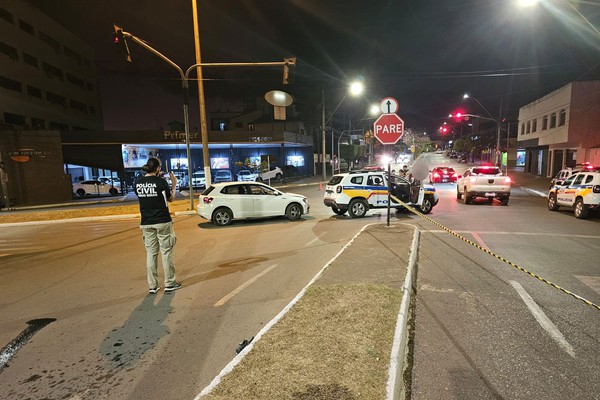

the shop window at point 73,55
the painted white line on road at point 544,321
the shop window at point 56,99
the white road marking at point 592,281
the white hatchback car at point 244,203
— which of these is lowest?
the white road marking at point 592,281

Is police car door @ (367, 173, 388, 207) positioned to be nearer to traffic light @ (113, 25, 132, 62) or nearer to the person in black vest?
the person in black vest

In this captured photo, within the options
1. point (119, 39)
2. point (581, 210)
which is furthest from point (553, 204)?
point (119, 39)

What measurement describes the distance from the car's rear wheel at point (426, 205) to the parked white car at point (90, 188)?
25.6 meters

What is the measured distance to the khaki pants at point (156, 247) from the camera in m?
5.82

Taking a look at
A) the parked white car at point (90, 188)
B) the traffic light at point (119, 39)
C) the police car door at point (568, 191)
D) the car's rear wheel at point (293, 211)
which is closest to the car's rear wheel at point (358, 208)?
the car's rear wheel at point (293, 211)

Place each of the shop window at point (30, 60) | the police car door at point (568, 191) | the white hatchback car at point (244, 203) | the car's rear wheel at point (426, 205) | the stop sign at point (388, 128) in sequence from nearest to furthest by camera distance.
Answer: the stop sign at point (388, 128), the white hatchback car at point (244, 203), the police car door at point (568, 191), the car's rear wheel at point (426, 205), the shop window at point (30, 60)

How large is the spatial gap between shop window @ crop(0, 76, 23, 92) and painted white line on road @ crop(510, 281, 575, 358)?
136ft

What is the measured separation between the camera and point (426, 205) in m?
14.5

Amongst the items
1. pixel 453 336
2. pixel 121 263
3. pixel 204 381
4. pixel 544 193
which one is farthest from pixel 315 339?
pixel 544 193

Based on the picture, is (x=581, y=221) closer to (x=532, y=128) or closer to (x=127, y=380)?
(x=127, y=380)

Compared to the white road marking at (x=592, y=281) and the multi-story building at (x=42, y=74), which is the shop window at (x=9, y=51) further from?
the white road marking at (x=592, y=281)

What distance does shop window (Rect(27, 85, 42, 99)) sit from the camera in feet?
118

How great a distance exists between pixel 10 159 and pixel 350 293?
95.5 feet

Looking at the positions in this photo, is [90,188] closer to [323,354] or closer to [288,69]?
[288,69]
